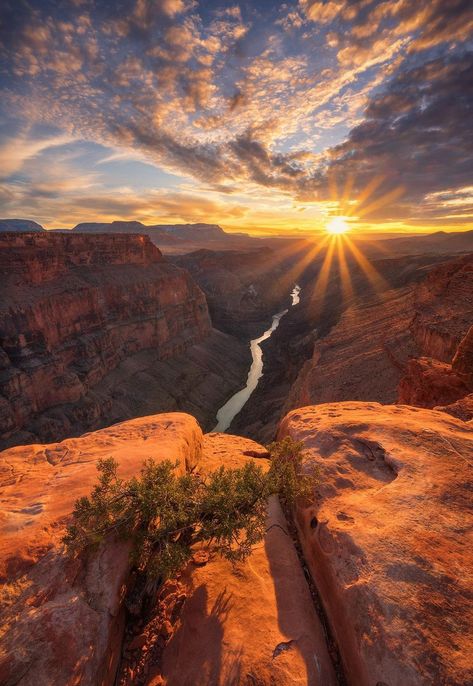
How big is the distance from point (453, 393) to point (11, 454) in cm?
1875

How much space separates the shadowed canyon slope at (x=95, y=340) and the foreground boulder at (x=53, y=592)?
80.4 ft

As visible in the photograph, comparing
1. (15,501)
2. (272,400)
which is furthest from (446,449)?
(272,400)

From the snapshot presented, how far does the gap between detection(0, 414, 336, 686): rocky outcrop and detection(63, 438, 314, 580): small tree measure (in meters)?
0.47

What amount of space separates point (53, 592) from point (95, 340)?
120 ft

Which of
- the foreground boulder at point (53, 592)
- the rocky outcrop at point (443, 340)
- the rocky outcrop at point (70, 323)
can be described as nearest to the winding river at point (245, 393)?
the rocky outcrop at point (70, 323)

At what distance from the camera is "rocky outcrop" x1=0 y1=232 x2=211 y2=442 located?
30.5 m

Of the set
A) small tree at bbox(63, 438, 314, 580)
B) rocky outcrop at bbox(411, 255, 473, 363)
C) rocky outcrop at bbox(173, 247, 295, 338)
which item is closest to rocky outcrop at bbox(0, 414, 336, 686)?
small tree at bbox(63, 438, 314, 580)

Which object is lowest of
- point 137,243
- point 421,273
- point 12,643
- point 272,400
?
point 272,400

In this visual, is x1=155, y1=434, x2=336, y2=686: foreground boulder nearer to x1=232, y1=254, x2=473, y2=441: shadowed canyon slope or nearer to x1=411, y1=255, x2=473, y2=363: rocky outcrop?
x1=232, y1=254, x2=473, y2=441: shadowed canyon slope

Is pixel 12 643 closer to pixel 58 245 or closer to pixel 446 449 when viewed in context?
pixel 446 449

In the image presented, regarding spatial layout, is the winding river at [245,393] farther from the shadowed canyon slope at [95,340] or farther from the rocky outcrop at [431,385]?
the rocky outcrop at [431,385]

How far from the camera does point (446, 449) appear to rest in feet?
28.3

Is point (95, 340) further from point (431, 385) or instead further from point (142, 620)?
point (142, 620)

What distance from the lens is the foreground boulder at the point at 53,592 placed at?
5.09 metres
